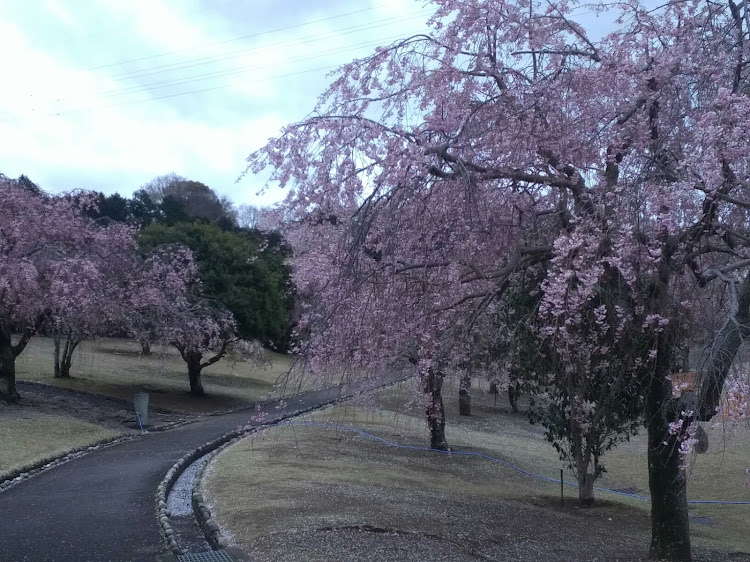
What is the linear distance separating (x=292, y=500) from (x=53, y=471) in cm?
549

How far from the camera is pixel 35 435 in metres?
15.6

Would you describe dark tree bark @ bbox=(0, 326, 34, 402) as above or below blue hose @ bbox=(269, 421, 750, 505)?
above

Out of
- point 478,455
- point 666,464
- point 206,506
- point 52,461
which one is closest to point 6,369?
point 52,461

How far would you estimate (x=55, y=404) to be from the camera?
66.4ft

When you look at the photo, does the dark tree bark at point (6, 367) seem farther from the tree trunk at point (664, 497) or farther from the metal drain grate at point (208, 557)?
the tree trunk at point (664, 497)

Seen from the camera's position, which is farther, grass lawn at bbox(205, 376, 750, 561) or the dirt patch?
the dirt patch

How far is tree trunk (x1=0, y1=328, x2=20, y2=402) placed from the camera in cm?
1920

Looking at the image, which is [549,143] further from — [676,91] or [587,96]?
[676,91]

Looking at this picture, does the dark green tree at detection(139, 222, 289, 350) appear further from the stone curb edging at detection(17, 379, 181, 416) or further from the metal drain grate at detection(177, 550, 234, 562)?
the metal drain grate at detection(177, 550, 234, 562)

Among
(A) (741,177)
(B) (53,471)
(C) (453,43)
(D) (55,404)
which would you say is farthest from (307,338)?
(D) (55,404)

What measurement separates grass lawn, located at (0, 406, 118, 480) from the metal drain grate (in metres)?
5.92

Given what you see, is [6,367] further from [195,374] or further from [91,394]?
[195,374]

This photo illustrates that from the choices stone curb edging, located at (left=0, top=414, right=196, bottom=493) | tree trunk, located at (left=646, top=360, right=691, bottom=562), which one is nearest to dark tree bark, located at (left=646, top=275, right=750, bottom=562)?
tree trunk, located at (left=646, top=360, right=691, bottom=562)

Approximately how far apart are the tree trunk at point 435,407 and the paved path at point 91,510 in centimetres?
236
